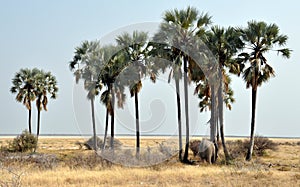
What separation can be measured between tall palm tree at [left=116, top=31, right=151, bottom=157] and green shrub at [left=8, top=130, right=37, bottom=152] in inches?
627

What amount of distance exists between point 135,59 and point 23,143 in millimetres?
17941

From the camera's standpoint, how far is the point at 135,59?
32.9m

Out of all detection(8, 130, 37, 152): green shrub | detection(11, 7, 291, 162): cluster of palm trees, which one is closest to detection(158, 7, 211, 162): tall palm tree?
detection(11, 7, 291, 162): cluster of palm trees

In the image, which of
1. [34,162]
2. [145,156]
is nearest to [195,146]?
[145,156]

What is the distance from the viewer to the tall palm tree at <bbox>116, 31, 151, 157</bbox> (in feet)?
104

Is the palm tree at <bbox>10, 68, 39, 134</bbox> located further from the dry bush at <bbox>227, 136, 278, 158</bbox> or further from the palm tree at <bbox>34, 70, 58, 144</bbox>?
the dry bush at <bbox>227, 136, 278, 158</bbox>

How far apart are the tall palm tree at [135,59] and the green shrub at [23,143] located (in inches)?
627

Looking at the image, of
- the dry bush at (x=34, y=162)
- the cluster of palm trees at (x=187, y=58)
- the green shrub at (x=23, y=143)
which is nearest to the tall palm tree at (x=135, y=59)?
the cluster of palm trees at (x=187, y=58)

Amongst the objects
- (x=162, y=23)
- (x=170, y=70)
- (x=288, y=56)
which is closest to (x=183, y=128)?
(x=170, y=70)

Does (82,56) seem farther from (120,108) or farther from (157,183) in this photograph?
(157,183)

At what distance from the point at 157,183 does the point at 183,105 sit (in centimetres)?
1560

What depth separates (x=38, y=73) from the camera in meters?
53.3

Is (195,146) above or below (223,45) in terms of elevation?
below

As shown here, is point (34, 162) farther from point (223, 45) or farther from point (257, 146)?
point (257, 146)
